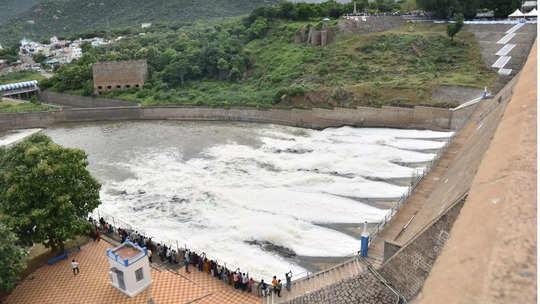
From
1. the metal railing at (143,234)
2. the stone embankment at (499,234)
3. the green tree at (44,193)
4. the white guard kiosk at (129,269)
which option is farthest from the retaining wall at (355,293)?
the green tree at (44,193)

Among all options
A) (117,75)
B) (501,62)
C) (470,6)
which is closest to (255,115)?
(117,75)

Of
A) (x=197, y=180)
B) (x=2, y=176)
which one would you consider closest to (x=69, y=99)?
(x=197, y=180)

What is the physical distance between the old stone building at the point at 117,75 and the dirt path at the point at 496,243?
59.6 meters

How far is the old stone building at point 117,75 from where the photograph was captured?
58062 millimetres

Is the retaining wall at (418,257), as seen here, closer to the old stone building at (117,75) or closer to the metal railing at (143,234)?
the metal railing at (143,234)

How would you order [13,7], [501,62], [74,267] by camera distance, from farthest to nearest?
[13,7] < [501,62] < [74,267]

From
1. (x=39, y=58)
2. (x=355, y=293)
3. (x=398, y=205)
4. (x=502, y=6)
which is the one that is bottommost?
(x=355, y=293)

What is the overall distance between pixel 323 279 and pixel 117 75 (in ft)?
167

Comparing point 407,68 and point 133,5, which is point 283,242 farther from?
point 133,5

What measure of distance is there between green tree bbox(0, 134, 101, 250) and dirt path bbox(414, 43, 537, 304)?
1776cm

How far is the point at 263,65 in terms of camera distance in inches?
2324

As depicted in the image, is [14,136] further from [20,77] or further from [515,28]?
[515,28]

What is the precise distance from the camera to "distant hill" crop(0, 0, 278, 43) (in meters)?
126

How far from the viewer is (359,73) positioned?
4853 cm
